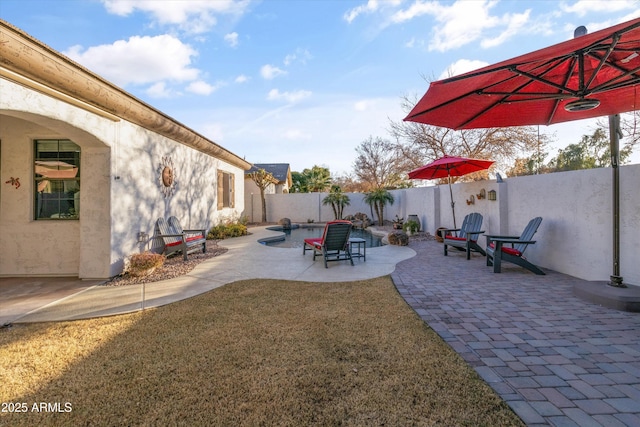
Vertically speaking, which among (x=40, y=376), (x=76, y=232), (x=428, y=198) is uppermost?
(x=428, y=198)

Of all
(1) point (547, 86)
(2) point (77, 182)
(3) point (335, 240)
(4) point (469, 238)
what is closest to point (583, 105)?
(1) point (547, 86)

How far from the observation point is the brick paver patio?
6.45 ft

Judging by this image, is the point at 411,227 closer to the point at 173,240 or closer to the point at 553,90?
the point at 553,90

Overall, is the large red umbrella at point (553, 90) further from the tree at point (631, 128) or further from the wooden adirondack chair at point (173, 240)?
the tree at point (631, 128)

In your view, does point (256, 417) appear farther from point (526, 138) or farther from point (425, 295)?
point (526, 138)

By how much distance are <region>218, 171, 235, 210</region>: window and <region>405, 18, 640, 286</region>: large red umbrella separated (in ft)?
32.0

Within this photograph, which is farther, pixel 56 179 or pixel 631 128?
pixel 631 128

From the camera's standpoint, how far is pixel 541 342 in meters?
2.85

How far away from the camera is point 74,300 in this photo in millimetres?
4324

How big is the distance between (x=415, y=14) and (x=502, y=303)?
780cm

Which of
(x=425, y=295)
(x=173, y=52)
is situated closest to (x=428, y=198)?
(x=425, y=295)

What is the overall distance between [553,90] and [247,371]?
5526 millimetres

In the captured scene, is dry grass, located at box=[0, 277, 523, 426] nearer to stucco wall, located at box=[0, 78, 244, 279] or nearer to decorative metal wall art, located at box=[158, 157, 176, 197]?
stucco wall, located at box=[0, 78, 244, 279]

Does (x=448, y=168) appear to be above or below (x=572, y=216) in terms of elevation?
above
